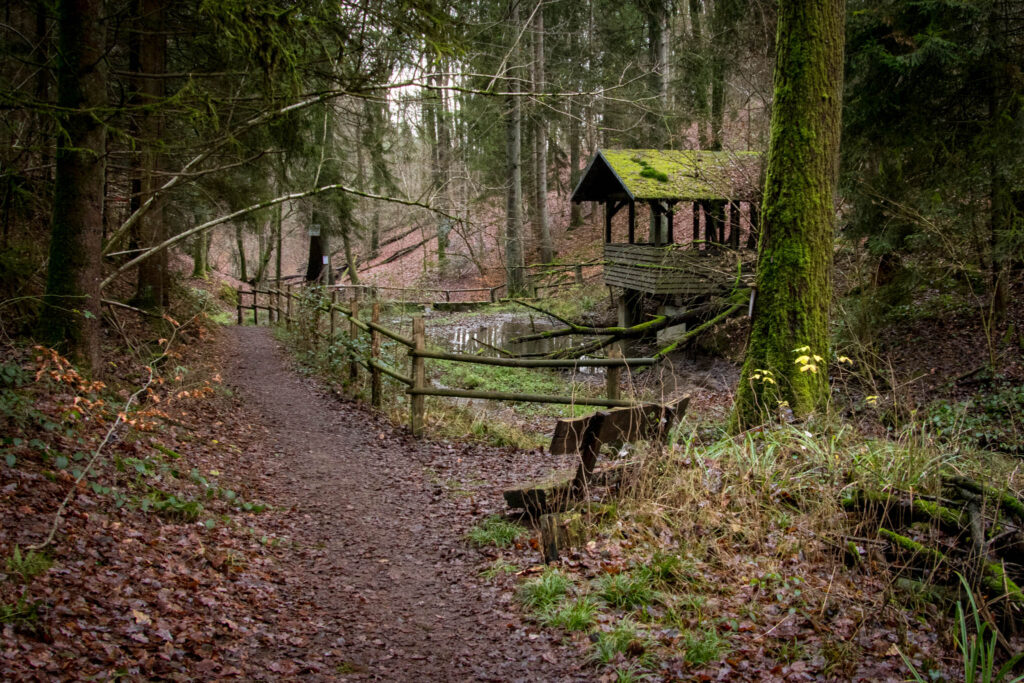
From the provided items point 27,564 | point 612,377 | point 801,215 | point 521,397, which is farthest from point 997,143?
point 27,564

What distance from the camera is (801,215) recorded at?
21.0ft

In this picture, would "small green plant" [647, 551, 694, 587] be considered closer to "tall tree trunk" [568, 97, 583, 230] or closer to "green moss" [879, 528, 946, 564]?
"green moss" [879, 528, 946, 564]

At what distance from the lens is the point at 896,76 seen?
444 inches

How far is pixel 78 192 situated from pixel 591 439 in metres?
5.40

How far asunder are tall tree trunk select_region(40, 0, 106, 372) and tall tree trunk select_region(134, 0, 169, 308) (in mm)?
626

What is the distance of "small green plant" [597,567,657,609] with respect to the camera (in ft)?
13.2

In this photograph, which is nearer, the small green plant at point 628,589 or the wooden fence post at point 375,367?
the small green plant at point 628,589

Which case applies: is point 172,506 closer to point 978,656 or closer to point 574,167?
point 978,656

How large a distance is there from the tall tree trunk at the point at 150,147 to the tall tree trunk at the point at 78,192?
0.63 m

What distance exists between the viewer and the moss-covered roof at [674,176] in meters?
13.4

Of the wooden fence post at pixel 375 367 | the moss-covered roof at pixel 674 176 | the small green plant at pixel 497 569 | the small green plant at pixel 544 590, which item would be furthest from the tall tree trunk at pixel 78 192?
the moss-covered roof at pixel 674 176

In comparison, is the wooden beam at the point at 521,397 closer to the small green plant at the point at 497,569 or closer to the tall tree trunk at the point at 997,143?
the small green plant at the point at 497,569

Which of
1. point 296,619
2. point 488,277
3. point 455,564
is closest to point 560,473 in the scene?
point 455,564

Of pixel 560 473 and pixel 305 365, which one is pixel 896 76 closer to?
pixel 560 473
